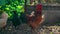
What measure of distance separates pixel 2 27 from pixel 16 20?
2.68ft

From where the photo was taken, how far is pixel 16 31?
778 cm

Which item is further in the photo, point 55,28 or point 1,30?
point 55,28

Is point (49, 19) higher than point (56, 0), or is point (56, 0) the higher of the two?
point (56, 0)

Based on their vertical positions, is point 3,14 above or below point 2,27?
above

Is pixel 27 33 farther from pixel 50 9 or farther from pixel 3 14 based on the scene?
pixel 50 9

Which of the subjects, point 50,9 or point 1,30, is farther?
point 50,9

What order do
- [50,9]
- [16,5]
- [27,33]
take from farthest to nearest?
[50,9] < [16,5] < [27,33]

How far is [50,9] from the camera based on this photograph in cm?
977

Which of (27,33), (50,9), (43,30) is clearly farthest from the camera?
(50,9)

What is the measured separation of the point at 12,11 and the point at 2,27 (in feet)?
3.58

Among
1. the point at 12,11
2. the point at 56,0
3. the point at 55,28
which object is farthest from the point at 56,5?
the point at 12,11

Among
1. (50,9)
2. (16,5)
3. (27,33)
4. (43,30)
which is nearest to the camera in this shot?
(27,33)

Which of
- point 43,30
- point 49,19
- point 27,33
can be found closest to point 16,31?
point 27,33

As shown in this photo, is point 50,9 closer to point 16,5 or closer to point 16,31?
point 16,5
